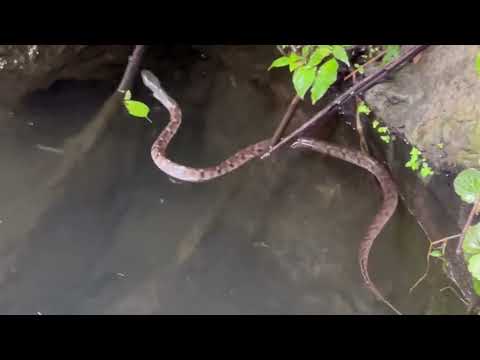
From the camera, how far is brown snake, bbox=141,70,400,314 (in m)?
3.74

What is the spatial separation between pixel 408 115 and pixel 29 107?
9.74 ft

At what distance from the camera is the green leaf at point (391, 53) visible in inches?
165

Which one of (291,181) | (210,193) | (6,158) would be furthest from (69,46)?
(291,181)

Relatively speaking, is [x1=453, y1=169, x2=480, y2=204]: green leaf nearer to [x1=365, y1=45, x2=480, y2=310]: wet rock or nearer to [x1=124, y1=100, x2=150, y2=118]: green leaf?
[x1=365, y1=45, x2=480, y2=310]: wet rock

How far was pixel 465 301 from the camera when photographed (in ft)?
10.5

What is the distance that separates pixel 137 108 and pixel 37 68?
39.0 inches

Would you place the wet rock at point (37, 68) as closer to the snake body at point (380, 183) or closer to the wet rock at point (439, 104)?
the snake body at point (380, 183)

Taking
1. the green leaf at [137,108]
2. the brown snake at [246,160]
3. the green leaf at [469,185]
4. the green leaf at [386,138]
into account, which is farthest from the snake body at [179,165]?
the green leaf at [469,185]

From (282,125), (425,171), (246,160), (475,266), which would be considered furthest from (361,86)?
(475,266)

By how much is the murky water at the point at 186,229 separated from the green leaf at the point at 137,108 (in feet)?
0.55

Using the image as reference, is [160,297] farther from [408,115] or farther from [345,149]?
[408,115]

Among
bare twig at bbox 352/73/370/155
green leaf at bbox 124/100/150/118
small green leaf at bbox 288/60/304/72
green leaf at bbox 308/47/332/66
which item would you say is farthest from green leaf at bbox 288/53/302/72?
green leaf at bbox 124/100/150/118

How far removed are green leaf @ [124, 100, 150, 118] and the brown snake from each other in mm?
213

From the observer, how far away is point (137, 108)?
409 centimetres
